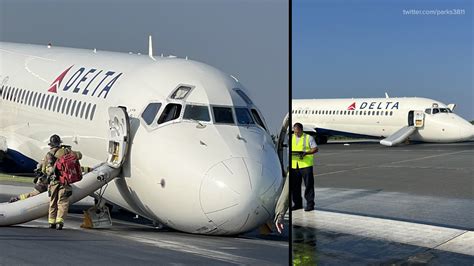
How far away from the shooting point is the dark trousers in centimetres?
962

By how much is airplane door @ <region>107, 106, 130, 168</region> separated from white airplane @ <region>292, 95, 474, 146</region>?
864 centimetres

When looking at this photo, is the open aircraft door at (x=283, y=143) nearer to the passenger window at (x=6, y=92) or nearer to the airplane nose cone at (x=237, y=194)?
the airplane nose cone at (x=237, y=194)

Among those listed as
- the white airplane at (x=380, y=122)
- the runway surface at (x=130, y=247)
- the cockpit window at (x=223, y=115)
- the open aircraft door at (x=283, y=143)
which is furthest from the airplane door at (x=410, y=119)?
the cockpit window at (x=223, y=115)

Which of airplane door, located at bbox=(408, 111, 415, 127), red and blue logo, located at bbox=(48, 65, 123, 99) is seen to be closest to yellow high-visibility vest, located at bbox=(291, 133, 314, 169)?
red and blue logo, located at bbox=(48, 65, 123, 99)

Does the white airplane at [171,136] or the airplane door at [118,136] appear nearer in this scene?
the white airplane at [171,136]

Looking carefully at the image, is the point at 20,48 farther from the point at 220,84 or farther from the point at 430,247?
the point at 430,247

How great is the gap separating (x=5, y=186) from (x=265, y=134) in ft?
49.5

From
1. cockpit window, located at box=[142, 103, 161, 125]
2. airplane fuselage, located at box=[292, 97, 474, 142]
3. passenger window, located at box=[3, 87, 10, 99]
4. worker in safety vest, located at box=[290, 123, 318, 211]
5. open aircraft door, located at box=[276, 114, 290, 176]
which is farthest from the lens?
airplane fuselage, located at box=[292, 97, 474, 142]

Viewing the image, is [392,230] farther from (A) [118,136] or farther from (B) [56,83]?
(B) [56,83]

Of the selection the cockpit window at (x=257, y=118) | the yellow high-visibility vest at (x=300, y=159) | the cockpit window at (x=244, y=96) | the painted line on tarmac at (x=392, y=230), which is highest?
the cockpit window at (x=244, y=96)

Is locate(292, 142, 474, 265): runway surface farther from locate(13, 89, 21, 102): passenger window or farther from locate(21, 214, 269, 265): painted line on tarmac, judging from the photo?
locate(13, 89, 21, 102): passenger window

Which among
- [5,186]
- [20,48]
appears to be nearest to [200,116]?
[20,48]

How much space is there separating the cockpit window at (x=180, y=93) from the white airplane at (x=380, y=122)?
27.9 ft

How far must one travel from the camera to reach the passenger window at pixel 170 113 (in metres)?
9.97
